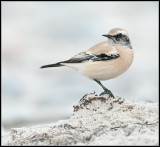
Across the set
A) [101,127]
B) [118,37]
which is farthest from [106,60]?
[101,127]

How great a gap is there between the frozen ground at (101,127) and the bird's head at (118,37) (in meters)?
1.02

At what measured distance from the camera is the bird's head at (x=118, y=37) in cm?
847

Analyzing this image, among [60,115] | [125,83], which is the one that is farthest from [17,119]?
[125,83]

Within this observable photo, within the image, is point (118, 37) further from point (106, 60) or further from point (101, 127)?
point (101, 127)

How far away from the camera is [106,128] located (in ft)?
22.6

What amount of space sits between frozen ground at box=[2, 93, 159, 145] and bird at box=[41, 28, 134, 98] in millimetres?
551

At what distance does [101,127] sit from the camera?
22.8 feet

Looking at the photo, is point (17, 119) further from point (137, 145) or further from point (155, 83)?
point (137, 145)

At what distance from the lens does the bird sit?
26.7 ft

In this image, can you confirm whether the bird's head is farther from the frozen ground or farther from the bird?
the frozen ground

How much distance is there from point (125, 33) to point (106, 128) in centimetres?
200

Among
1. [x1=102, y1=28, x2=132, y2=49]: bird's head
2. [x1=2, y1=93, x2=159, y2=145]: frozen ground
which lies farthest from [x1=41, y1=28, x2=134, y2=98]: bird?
[x1=2, y1=93, x2=159, y2=145]: frozen ground

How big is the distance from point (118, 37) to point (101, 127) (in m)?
1.86

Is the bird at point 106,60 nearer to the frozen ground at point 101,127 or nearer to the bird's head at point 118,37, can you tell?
the bird's head at point 118,37
